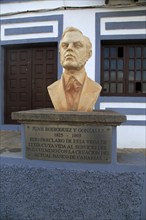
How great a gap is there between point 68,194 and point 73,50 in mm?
1629

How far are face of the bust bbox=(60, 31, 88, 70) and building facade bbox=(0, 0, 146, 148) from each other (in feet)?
11.7

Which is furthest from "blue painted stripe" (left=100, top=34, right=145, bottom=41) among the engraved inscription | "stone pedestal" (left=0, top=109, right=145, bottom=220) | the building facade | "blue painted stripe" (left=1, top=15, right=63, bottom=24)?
the engraved inscription

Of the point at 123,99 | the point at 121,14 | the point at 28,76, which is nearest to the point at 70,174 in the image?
the point at 123,99

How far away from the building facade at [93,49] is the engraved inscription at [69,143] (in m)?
3.91

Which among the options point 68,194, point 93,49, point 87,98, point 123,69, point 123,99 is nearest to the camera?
point 68,194

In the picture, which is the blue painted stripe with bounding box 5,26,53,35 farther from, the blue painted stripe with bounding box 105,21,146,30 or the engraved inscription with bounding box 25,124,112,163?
the engraved inscription with bounding box 25,124,112,163

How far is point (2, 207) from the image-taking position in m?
2.65

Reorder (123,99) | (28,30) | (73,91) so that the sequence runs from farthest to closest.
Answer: (28,30) < (123,99) < (73,91)

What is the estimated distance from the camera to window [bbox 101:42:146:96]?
638 centimetres

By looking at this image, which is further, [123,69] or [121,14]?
[123,69]

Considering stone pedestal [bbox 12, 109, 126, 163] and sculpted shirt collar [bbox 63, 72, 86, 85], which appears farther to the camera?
sculpted shirt collar [bbox 63, 72, 86, 85]

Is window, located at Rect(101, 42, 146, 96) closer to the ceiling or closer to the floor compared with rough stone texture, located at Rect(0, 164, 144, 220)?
closer to the ceiling

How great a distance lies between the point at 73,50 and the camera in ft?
8.82

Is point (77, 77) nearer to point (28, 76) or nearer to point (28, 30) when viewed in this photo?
point (28, 30)
